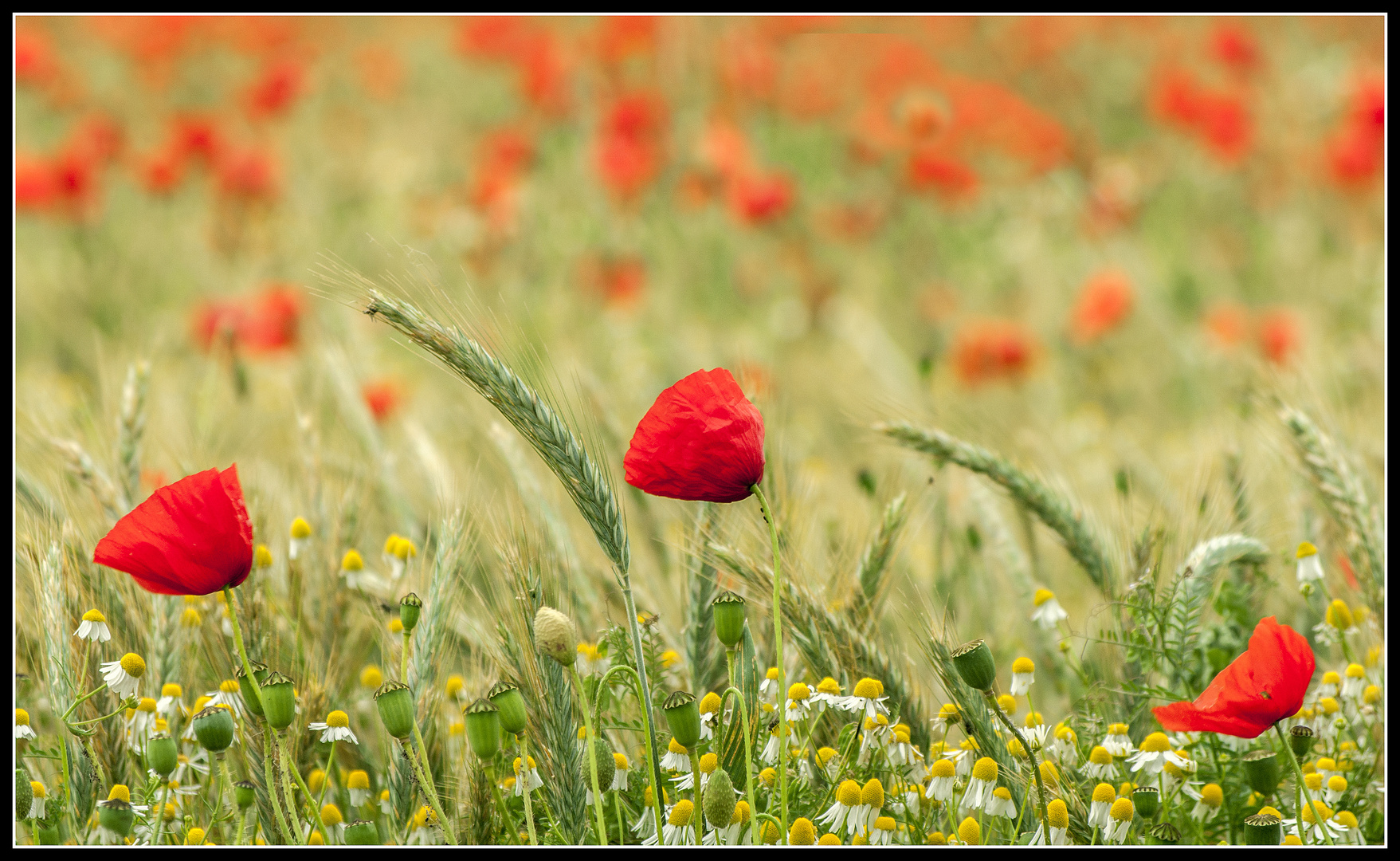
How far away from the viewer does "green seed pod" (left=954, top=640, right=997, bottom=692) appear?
945 mm

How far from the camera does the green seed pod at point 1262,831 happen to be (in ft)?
3.33

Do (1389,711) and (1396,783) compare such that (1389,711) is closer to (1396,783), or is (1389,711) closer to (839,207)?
(1396,783)

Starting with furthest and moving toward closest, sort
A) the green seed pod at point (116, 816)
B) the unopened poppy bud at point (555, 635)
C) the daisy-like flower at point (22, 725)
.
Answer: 1. the daisy-like flower at point (22, 725)
2. the green seed pod at point (116, 816)
3. the unopened poppy bud at point (555, 635)

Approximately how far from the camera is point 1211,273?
4566 millimetres

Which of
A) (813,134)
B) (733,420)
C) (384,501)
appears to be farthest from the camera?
(813,134)

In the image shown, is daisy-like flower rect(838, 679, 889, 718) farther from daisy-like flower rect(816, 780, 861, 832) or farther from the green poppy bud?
the green poppy bud

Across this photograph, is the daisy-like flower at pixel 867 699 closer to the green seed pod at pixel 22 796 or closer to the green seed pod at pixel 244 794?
the green seed pod at pixel 244 794

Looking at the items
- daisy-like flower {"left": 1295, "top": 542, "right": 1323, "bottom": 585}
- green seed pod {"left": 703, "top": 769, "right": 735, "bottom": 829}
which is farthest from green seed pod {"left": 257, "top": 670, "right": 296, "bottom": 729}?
daisy-like flower {"left": 1295, "top": 542, "right": 1323, "bottom": 585}

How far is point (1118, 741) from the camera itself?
1224 mm

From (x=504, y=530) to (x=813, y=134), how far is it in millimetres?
5786

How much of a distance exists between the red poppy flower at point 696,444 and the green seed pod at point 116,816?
1.95 feet

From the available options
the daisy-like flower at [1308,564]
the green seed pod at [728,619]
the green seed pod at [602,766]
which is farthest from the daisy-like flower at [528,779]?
the daisy-like flower at [1308,564]

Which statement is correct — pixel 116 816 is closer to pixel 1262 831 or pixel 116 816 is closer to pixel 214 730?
pixel 214 730

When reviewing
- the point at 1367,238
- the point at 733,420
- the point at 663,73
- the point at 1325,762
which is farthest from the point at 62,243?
the point at 1367,238
